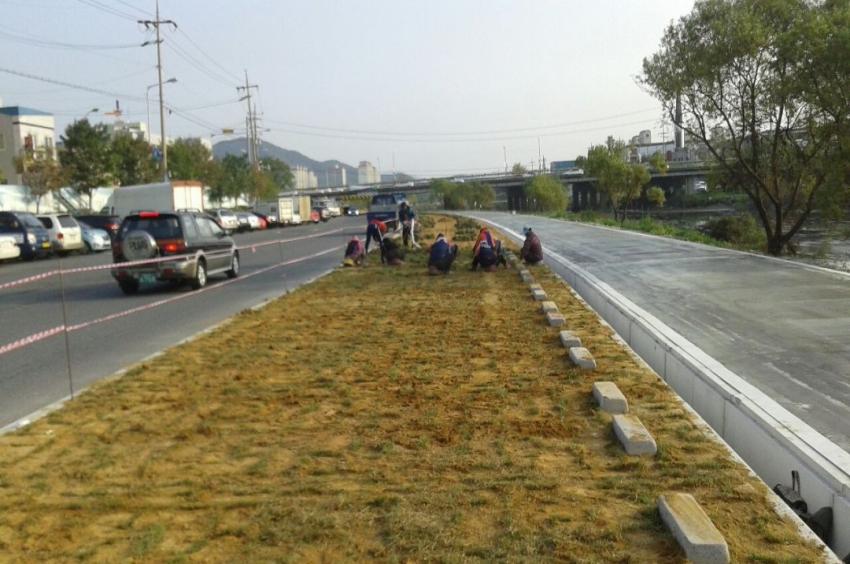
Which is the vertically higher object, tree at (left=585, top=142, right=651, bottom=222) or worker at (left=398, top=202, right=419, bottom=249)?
tree at (left=585, top=142, right=651, bottom=222)

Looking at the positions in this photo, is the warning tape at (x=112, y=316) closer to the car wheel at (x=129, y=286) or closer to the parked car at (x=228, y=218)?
the car wheel at (x=129, y=286)

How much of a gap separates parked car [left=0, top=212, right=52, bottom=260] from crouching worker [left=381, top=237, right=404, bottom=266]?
14.4 meters

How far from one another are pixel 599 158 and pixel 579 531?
57626mm

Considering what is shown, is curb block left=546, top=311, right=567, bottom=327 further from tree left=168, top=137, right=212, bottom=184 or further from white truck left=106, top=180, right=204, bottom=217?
tree left=168, top=137, right=212, bottom=184

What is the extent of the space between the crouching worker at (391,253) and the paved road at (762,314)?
4110 millimetres

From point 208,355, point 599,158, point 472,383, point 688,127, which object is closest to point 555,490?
point 472,383

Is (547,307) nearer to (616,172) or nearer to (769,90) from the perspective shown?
(769,90)

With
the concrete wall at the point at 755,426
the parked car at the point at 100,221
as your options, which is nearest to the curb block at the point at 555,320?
the concrete wall at the point at 755,426

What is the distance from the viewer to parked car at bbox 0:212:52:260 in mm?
27000

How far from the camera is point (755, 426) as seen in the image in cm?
566

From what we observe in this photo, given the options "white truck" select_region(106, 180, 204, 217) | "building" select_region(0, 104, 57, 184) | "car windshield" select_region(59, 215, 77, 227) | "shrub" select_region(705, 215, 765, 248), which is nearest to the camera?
"car windshield" select_region(59, 215, 77, 227)

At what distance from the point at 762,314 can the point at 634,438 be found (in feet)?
20.4

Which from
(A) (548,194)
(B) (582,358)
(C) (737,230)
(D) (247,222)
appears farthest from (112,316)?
(A) (548,194)

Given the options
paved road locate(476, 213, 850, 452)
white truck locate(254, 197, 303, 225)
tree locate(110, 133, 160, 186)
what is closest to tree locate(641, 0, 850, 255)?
paved road locate(476, 213, 850, 452)
